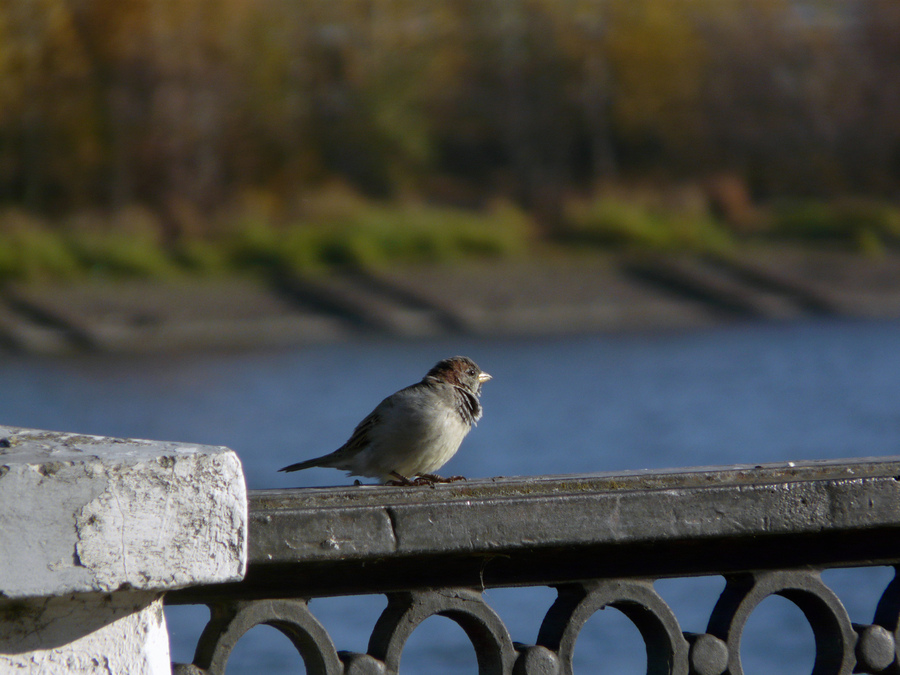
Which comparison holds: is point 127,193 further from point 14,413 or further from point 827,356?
point 827,356

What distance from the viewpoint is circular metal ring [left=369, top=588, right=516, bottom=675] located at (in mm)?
1479

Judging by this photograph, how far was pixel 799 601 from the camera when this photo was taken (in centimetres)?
166

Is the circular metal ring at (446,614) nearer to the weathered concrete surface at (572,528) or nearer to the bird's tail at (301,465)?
the weathered concrete surface at (572,528)

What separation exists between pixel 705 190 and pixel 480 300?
27.4 ft

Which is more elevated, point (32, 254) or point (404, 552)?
point (32, 254)

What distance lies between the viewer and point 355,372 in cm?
1474

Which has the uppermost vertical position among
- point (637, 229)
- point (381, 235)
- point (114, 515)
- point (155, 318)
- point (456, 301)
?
point (637, 229)

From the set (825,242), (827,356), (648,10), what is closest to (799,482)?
(827,356)

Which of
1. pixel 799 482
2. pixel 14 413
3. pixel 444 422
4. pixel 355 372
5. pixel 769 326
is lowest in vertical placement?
pixel 799 482

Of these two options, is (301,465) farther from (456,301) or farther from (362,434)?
(456,301)

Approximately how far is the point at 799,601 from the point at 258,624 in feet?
2.45

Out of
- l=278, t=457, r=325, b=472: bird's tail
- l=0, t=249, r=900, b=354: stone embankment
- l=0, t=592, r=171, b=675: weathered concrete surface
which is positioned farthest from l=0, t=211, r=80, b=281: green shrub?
l=0, t=592, r=171, b=675: weathered concrete surface

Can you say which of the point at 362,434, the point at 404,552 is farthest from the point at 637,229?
the point at 404,552

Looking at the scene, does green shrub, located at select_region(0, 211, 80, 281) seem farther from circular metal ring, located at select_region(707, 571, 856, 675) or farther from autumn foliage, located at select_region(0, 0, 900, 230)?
circular metal ring, located at select_region(707, 571, 856, 675)
